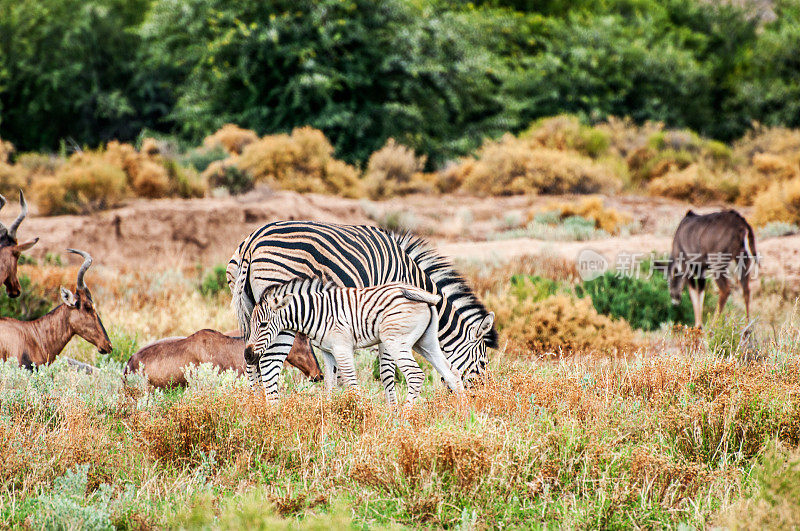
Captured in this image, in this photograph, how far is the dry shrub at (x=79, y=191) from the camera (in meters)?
15.3

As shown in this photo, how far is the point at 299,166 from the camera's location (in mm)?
18969

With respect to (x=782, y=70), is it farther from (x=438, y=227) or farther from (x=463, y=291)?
(x=463, y=291)

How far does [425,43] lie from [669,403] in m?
21.1

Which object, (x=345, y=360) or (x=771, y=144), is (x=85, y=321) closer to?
(x=345, y=360)

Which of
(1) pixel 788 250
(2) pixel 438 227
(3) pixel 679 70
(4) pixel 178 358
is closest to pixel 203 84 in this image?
(2) pixel 438 227

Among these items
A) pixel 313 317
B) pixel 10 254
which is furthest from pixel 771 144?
pixel 10 254

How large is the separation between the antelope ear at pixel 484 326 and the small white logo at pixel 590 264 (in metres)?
5.81

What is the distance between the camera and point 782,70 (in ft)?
102

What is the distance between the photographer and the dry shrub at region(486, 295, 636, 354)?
26.7 feet

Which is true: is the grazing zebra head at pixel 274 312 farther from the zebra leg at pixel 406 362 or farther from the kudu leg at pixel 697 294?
the kudu leg at pixel 697 294

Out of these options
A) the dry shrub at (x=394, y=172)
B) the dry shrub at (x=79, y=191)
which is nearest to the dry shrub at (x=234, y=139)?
the dry shrub at (x=394, y=172)

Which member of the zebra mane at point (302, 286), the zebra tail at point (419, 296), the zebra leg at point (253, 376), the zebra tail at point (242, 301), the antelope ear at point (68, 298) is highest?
the zebra tail at point (419, 296)

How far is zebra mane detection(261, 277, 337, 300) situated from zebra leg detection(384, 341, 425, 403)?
0.56 metres

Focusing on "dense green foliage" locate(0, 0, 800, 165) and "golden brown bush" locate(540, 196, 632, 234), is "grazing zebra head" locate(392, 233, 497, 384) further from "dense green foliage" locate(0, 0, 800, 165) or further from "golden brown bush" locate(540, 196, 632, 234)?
"dense green foliage" locate(0, 0, 800, 165)
